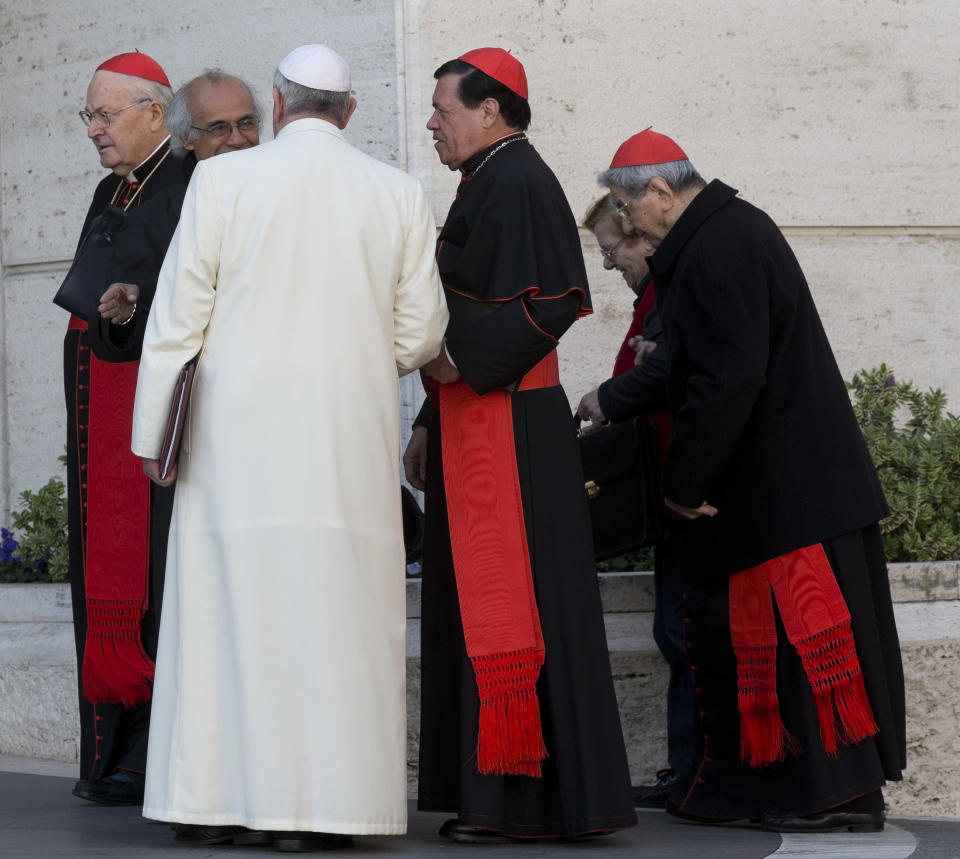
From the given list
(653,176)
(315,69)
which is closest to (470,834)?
(653,176)

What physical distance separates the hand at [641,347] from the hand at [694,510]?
24.6 inches

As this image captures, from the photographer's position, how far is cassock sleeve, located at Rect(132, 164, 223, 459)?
13.2ft

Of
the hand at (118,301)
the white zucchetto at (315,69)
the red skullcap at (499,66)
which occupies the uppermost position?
the red skullcap at (499,66)

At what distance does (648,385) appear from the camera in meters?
4.95

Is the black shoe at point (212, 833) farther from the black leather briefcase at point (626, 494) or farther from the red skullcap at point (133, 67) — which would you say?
the red skullcap at point (133, 67)

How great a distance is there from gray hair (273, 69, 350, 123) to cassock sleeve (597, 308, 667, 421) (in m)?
1.24

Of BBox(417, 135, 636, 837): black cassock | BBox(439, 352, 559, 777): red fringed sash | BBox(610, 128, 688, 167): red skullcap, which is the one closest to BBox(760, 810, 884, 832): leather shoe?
BBox(417, 135, 636, 837): black cassock

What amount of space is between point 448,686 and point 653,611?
3.71ft

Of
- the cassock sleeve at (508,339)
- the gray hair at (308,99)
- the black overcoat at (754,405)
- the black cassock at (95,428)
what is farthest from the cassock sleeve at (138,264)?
the black overcoat at (754,405)

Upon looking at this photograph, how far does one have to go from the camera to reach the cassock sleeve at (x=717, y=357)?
4340 millimetres

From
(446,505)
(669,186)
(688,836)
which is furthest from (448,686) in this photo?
(669,186)

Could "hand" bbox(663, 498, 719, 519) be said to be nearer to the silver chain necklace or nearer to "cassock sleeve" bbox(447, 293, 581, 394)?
"cassock sleeve" bbox(447, 293, 581, 394)

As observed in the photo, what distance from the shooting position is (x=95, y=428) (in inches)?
199

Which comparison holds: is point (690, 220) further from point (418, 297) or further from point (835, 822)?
point (835, 822)
